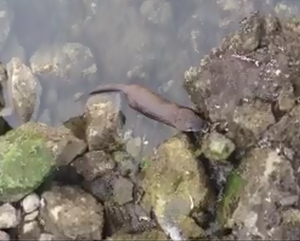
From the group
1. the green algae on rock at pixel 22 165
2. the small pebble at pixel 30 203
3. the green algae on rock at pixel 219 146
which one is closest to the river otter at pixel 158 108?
the green algae on rock at pixel 219 146

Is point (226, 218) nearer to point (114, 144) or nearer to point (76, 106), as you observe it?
point (114, 144)

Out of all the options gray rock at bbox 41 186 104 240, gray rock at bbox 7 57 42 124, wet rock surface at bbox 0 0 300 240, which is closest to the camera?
wet rock surface at bbox 0 0 300 240

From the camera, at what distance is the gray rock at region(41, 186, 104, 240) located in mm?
2828

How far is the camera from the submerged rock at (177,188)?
277cm

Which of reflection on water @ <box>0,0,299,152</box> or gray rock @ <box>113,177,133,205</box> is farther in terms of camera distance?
reflection on water @ <box>0,0,299,152</box>

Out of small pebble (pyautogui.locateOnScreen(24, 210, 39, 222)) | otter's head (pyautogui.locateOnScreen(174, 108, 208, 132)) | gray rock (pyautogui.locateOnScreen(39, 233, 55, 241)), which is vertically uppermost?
otter's head (pyautogui.locateOnScreen(174, 108, 208, 132))

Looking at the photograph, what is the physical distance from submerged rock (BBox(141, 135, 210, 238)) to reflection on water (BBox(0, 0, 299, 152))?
0.58 ft

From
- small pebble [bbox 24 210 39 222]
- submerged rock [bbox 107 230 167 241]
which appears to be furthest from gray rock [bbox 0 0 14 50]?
submerged rock [bbox 107 230 167 241]

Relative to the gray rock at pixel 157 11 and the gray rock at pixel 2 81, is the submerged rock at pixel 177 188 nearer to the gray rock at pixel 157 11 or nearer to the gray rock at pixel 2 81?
the gray rock at pixel 157 11

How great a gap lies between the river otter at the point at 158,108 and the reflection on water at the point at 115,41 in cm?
6

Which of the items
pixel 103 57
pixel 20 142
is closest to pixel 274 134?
pixel 103 57

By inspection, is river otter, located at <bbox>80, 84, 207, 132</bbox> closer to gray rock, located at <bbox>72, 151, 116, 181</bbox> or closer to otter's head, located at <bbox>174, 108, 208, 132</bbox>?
otter's head, located at <bbox>174, 108, 208, 132</bbox>

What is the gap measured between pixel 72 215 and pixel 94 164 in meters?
0.31

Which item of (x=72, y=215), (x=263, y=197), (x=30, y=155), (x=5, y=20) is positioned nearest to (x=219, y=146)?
(x=263, y=197)
